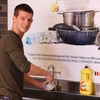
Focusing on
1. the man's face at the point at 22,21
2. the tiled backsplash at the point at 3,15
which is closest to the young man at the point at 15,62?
the man's face at the point at 22,21

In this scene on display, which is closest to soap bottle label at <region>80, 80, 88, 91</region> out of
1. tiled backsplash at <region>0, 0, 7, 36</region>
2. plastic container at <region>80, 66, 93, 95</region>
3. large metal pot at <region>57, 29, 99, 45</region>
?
plastic container at <region>80, 66, 93, 95</region>

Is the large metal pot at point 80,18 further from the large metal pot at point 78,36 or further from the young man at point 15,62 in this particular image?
the young man at point 15,62

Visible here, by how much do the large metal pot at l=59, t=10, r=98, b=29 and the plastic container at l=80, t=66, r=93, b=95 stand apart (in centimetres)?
32

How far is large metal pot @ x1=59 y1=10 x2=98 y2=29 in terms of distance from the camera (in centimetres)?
180

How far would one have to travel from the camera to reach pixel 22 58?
4.60 feet

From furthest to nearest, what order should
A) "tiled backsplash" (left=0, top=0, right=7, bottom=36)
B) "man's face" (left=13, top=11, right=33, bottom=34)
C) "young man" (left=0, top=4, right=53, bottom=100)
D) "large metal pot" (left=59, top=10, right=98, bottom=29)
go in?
"tiled backsplash" (left=0, top=0, right=7, bottom=36), "large metal pot" (left=59, top=10, right=98, bottom=29), "man's face" (left=13, top=11, right=33, bottom=34), "young man" (left=0, top=4, right=53, bottom=100)

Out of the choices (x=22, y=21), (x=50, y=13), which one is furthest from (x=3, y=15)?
(x=22, y=21)

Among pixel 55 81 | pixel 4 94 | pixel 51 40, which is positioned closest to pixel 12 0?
pixel 51 40

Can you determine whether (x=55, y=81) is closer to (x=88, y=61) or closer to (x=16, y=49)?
(x=88, y=61)

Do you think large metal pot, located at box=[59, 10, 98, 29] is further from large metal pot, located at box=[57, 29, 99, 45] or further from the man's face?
the man's face

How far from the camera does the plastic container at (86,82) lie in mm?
1813

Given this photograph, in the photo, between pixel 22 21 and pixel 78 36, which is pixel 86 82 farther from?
pixel 22 21

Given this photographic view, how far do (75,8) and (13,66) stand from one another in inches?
26.7

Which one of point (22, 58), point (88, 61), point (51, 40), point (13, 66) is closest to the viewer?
point (22, 58)
